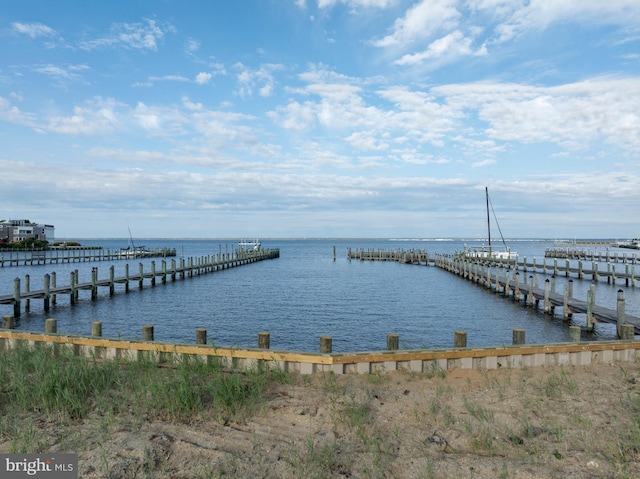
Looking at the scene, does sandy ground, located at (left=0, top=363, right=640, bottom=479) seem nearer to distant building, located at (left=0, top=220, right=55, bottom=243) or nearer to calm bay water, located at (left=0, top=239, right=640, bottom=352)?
calm bay water, located at (left=0, top=239, right=640, bottom=352)

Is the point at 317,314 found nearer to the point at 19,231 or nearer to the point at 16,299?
the point at 16,299

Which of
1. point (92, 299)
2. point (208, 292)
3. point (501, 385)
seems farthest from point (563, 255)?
point (501, 385)

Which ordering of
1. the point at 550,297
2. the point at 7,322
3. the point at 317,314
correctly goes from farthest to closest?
the point at 550,297 < the point at 317,314 < the point at 7,322

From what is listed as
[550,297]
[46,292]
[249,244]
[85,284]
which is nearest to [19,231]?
[249,244]

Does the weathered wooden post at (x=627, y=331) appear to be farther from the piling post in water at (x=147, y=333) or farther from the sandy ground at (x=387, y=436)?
the piling post in water at (x=147, y=333)

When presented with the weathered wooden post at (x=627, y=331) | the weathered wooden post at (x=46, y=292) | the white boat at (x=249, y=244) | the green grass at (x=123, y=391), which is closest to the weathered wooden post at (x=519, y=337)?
the weathered wooden post at (x=627, y=331)

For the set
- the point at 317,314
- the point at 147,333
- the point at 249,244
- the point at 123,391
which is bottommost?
the point at 317,314

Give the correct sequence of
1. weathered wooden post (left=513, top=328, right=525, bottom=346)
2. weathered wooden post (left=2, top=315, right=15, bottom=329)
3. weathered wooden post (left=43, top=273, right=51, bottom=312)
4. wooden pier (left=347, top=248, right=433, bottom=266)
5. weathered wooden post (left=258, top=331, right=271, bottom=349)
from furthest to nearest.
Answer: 1. wooden pier (left=347, top=248, right=433, bottom=266)
2. weathered wooden post (left=43, top=273, right=51, bottom=312)
3. weathered wooden post (left=2, top=315, right=15, bottom=329)
4. weathered wooden post (left=513, top=328, right=525, bottom=346)
5. weathered wooden post (left=258, top=331, right=271, bottom=349)

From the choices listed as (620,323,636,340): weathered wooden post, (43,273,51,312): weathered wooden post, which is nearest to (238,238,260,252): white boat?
(43,273,51,312): weathered wooden post

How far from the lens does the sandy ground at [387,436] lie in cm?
560

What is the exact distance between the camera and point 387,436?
655 centimetres

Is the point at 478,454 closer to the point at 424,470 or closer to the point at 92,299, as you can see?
the point at 424,470

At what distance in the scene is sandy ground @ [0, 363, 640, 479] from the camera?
5.60 meters

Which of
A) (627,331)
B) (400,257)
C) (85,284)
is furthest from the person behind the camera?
(400,257)
